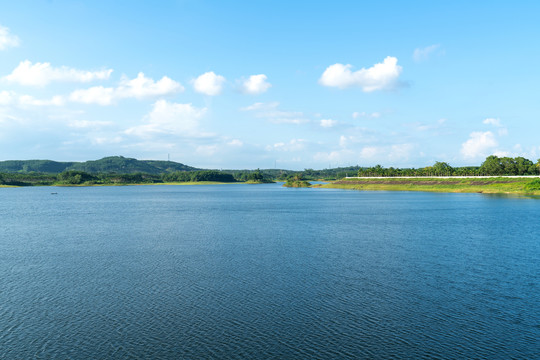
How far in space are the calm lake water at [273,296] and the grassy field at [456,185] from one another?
88734mm

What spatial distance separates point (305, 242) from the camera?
41.4 m

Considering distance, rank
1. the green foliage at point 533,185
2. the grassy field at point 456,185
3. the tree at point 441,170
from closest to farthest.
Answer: the green foliage at point 533,185 → the grassy field at point 456,185 → the tree at point 441,170

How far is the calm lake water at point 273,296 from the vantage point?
16547 millimetres

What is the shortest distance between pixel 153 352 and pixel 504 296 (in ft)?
65.3

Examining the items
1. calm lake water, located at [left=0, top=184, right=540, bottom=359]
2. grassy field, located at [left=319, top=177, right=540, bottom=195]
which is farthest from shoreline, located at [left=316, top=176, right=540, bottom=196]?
calm lake water, located at [left=0, top=184, right=540, bottom=359]

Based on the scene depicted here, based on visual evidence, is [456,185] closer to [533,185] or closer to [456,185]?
[456,185]

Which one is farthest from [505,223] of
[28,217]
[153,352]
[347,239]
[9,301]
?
[28,217]

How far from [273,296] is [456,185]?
139m

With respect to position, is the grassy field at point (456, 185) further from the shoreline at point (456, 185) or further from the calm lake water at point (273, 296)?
the calm lake water at point (273, 296)

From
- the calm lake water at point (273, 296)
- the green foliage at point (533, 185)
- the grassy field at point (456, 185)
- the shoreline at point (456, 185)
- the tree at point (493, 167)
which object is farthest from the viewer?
the tree at point (493, 167)

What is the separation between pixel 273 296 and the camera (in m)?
23.1

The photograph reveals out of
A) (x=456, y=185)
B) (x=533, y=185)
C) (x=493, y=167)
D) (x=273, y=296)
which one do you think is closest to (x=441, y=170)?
(x=493, y=167)

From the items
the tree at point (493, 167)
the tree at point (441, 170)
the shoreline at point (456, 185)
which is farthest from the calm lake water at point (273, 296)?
the tree at point (441, 170)

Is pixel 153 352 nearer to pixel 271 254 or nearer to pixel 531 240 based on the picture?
pixel 271 254
